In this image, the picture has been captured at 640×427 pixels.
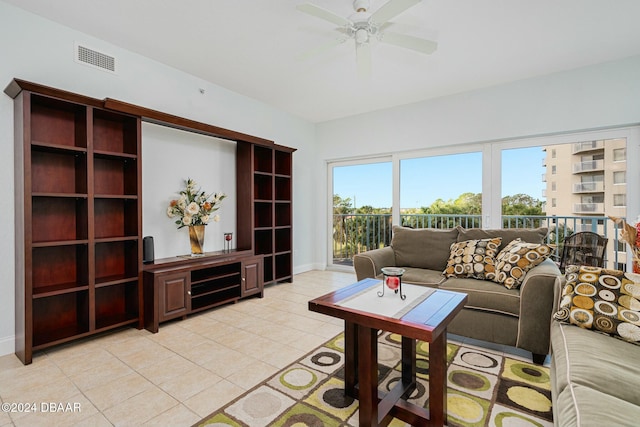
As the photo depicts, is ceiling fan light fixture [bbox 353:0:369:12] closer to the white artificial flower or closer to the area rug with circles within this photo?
the white artificial flower

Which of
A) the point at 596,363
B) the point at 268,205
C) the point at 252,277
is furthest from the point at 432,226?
the point at 596,363

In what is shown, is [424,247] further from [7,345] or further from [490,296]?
[7,345]

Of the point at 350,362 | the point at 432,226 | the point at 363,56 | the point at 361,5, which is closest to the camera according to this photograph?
the point at 350,362

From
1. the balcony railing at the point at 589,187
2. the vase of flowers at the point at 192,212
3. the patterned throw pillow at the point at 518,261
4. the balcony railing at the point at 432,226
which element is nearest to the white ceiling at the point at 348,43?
the balcony railing at the point at 589,187

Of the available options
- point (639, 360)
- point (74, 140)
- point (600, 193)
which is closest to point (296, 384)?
point (639, 360)

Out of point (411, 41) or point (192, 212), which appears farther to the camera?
point (192, 212)

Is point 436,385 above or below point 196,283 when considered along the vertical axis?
below

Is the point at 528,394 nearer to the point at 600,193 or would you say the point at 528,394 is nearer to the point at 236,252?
the point at 600,193

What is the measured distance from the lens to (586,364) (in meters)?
1.29

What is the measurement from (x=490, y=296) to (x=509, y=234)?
859 millimetres

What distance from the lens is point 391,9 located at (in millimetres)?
2029

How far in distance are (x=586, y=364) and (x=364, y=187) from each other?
171 inches

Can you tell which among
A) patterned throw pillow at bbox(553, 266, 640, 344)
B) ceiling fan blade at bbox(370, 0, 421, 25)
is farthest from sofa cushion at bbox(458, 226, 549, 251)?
ceiling fan blade at bbox(370, 0, 421, 25)

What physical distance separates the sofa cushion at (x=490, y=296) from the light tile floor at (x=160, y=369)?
1.15ft
